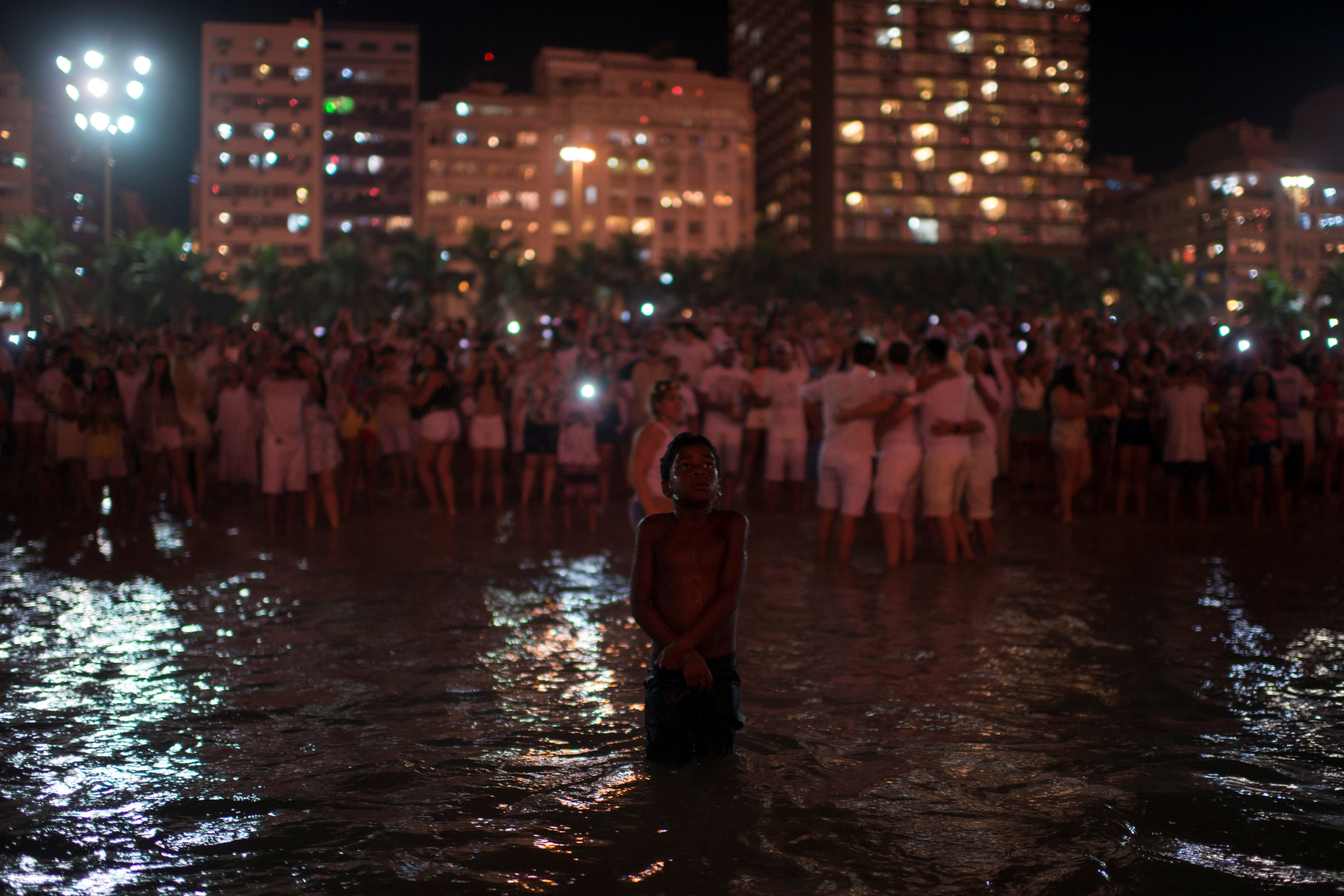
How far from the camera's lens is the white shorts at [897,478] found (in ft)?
31.5

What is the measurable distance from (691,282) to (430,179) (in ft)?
182

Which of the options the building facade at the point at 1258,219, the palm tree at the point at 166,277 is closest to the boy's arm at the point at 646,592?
the palm tree at the point at 166,277

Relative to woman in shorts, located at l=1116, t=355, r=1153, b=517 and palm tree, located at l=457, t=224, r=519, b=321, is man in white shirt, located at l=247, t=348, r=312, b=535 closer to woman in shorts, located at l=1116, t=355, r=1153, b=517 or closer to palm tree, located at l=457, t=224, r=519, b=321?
woman in shorts, located at l=1116, t=355, r=1153, b=517

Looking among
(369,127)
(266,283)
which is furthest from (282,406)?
(369,127)

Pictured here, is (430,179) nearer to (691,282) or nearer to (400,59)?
(400,59)

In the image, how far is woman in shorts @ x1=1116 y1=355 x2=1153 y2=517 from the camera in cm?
1272

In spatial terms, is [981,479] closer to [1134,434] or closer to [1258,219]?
[1134,434]

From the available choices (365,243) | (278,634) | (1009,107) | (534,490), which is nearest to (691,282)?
(365,243)

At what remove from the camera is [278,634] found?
7.36 metres

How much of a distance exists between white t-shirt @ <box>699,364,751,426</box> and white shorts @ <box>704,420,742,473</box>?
1.9 inches

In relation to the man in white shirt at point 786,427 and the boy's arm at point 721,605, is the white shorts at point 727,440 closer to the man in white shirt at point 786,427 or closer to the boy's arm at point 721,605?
the man in white shirt at point 786,427

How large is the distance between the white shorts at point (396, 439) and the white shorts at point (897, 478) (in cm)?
694

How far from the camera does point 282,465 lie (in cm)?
1172

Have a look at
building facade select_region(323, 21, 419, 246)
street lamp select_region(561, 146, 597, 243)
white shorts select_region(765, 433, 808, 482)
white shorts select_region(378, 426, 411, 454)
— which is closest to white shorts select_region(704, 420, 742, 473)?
white shorts select_region(765, 433, 808, 482)
